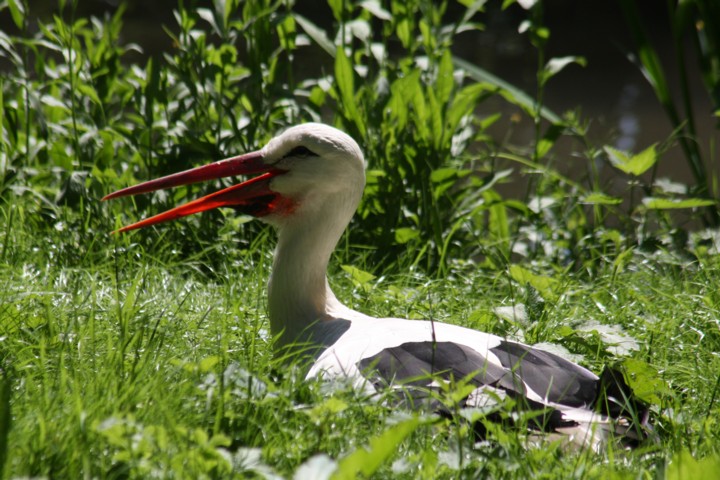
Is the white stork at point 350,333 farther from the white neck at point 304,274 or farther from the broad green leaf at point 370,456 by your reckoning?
the broad green leaf at point 370,456

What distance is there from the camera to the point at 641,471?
201 centimetres

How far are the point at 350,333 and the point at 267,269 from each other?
1.02 m

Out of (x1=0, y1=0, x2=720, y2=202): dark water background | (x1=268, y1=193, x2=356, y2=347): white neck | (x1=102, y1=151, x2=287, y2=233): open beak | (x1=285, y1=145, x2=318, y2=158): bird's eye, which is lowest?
(x1=0, y1=0, x2=720, y2=202): dark water background

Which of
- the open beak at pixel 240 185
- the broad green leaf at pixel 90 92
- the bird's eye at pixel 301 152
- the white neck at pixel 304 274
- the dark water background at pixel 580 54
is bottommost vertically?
the dark water background at pixel 580 54

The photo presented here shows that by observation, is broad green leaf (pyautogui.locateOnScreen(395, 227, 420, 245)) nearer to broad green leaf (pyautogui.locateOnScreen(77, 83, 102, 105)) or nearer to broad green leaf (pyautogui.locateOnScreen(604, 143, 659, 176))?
broad green leaf (pyautogui.locateOnScreen(604, 143, 659, 176))

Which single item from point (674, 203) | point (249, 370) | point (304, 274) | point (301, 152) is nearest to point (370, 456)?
point (249, 370)

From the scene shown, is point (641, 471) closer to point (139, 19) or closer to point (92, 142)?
point (92, 142)

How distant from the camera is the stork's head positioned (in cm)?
278

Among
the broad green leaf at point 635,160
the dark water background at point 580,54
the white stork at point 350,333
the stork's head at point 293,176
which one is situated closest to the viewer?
the white stork at point 350,333

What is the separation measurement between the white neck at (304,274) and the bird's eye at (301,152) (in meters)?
0.15

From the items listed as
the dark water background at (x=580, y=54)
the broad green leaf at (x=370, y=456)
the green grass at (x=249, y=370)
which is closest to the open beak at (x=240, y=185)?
the green grass at (x=249, y=370)

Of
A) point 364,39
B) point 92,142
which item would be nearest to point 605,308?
point 364,39

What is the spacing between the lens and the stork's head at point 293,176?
2.78 meters

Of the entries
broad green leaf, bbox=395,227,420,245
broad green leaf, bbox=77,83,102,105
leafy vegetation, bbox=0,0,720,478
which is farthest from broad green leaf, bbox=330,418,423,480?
broad green leaf, bbox=77,83,102,105
